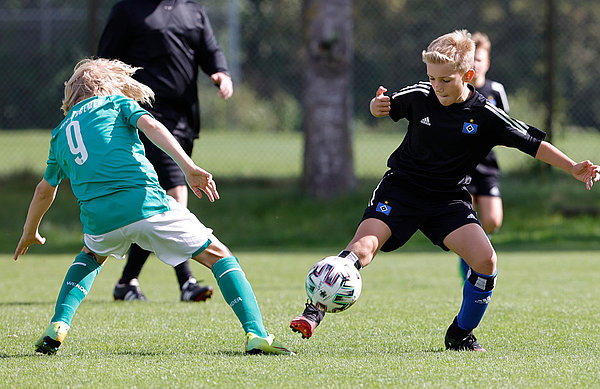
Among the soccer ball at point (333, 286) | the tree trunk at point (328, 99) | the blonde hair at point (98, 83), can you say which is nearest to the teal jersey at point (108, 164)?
the blonde hair at point (98, 83)

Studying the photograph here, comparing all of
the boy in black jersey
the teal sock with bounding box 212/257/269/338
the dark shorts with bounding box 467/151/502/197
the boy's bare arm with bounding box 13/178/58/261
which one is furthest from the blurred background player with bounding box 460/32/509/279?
the boy's bare arm with bounding box 13/178/58/261

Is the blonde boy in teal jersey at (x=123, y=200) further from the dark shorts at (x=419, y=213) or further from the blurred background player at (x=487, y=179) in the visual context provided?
the blurred background player at (x=487, y=179)

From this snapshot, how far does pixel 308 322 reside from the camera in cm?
397

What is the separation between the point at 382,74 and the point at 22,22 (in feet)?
28.3

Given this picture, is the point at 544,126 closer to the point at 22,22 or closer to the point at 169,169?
the point at 169,169

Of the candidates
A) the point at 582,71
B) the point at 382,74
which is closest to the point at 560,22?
the point at 582,71

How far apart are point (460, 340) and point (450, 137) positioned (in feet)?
3.32

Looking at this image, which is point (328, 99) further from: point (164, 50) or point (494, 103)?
point (164, 50)

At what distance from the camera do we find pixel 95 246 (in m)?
4.13

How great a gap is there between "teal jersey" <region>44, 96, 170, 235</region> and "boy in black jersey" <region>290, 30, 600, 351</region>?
102 centimetres

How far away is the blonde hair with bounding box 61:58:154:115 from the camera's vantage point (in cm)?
431

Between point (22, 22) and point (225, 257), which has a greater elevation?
point (225, 257)

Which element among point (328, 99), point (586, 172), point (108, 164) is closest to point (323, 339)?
point (108, 164)

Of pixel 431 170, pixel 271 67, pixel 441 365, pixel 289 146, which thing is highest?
pixel 431 170
